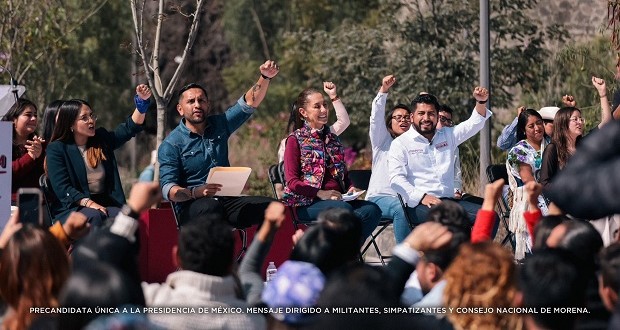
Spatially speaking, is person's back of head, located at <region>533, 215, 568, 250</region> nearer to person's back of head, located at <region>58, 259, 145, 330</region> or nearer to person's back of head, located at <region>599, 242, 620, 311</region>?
person's back of head, located at <region>599, 242, 620, 311</region>

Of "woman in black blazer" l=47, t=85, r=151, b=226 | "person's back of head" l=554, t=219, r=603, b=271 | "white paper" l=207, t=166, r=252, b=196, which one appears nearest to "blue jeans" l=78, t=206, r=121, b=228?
"woman in black blazer" l=47, t=85, r=151, b=226

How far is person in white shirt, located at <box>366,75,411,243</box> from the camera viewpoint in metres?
9.79

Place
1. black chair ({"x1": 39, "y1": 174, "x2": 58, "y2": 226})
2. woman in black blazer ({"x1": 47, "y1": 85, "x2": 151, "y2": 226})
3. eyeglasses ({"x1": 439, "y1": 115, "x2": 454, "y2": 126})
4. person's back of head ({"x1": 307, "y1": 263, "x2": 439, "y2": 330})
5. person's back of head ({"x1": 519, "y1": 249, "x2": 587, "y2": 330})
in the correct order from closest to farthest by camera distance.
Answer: person's back of head ({"x1": 307, "y1": 263, "x2": 439, "y2": 330})
person's back of head ({"x1": 519, "y1": 249, "x2": 587, "y2": 330})
woman in black blazer ({"x1": 47, "y1": 85, "x2": 151, "y2": 226})
black chair ({"x1": 39, "y1": 174, "x2": 58, "y2": 226})
eyeglasses ({"x1": 439, "y1": 115, "x2": 454, "y2": 126})

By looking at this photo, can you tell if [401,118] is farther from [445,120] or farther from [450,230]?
[450,230]

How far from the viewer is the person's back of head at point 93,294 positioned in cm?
402

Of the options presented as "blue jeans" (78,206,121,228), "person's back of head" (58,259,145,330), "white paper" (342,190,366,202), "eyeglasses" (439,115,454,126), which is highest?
"person's back of head" (58,259,145,330)

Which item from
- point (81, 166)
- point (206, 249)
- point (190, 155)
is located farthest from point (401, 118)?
point (206, 249)

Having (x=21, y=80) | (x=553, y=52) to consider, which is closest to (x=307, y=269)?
(x=21, y=80)

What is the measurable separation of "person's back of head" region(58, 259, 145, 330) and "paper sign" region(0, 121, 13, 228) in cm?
487

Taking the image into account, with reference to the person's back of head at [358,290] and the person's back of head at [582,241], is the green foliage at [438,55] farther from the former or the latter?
the person's back of head at [358,290]

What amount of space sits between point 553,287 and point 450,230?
4.34ft

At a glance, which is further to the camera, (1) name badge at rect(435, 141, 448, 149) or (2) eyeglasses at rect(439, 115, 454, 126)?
(2) eyeglasses at rect(439, 115, 454, 126)

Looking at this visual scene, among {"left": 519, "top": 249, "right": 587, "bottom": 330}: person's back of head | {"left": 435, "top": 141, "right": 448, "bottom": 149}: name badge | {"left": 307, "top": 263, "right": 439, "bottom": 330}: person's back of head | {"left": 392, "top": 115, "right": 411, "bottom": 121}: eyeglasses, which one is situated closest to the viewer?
{"left": 307, "top": 263, "right": 439, "bottom": 330}: person's back of head

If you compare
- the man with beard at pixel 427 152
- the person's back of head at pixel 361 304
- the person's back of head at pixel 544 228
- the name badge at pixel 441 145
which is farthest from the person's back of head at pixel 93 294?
the name badge at pixel 441 145
